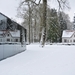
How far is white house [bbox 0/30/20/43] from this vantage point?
9.28 m

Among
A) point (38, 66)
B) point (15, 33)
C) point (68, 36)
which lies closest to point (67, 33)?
point (68, 36)

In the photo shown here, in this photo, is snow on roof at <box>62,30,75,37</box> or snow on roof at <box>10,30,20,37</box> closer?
snow on roof at <box>10,30,20,37</box>

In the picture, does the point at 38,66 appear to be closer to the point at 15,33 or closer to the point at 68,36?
the point at 15,33

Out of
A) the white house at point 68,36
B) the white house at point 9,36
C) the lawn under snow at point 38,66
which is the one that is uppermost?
the white house at point 68,36

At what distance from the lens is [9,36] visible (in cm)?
1042

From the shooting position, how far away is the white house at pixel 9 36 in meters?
9.28

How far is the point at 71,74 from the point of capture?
523cm

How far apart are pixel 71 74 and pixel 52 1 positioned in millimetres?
16016

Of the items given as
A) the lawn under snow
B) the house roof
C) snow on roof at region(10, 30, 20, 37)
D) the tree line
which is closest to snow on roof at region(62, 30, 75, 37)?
the house roof

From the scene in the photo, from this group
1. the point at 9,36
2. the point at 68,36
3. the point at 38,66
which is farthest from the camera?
the point at 68,36

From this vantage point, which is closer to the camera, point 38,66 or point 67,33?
point 38,66

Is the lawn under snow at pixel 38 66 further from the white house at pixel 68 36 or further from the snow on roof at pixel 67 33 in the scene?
the white house at pixel 68 36

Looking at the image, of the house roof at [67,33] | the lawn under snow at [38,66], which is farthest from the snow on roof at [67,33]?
the lawn under snow at [38,66]

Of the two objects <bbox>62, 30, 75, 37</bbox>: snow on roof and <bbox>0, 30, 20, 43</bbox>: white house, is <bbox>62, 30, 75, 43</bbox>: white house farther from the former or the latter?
<bbox>0, 30, 20, 43</bbox>: white house
